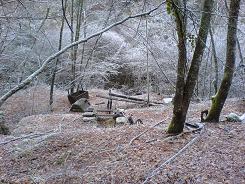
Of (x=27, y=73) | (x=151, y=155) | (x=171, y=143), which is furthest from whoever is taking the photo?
(x=27, y=73)

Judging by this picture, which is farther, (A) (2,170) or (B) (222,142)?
(B) (222,142)

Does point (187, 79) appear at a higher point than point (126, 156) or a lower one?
higher

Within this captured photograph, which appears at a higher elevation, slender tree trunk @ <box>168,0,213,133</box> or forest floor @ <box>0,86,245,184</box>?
slender tree trunk @ <box>168,0,213,133</box>

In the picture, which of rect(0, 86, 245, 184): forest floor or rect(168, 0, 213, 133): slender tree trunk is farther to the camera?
rect(168, 0, 213, 133): slender tree trunk

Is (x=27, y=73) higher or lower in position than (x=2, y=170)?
higher

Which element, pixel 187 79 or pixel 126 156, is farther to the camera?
pixel 187 79

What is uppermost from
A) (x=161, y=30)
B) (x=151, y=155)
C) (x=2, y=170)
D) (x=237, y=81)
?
(x=161, y=30)

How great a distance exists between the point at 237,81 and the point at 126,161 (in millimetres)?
8375

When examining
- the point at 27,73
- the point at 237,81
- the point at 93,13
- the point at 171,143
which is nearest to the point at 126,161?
the point at 171,143

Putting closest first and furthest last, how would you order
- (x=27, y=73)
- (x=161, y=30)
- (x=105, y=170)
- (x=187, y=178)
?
1. (x=187, y=178)
2. (x=105, y=170)
3. (x=27, y=73)
4. (x=161, y=30)

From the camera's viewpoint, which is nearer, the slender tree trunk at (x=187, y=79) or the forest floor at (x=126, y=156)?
the forest floor at (x=126, y=156)

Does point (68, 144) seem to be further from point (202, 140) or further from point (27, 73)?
point (27, 73)

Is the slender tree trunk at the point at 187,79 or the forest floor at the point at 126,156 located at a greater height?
the slender tree trunk at the point at 187,79

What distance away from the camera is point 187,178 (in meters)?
4.61
